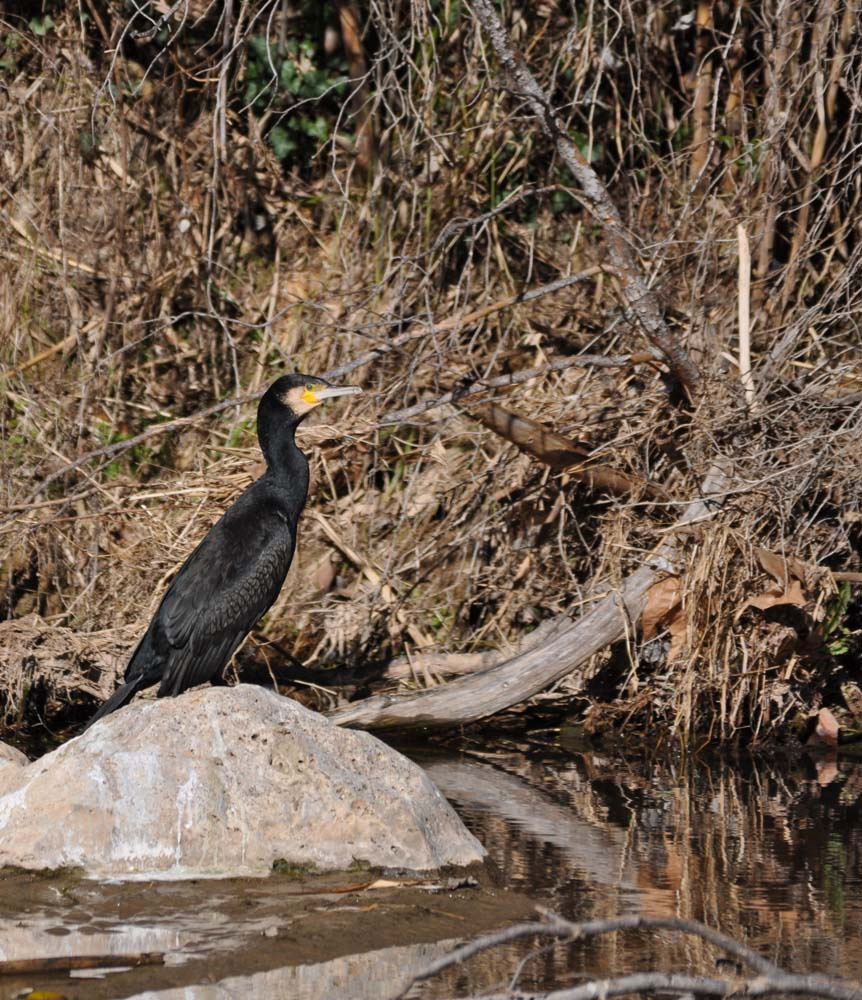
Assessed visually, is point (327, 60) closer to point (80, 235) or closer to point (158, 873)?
point (80, 235)

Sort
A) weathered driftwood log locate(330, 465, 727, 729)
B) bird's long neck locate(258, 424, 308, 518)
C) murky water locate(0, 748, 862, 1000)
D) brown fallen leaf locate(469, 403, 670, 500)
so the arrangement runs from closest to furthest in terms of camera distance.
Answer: murky water locate(0, 748, 862, 1000), bird's long neck locate(258, 424, 308, 518), weathered driftwood log locate(330, 465, 727, 729), brown fallen leaf locate(469, 403, 670, 500)

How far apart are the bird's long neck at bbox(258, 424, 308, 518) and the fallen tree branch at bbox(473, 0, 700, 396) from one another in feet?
4.97

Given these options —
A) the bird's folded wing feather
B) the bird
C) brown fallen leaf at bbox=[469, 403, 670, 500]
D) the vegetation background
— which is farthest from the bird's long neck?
brown fallen leaf at bbox=[469, 403, 670, 500]

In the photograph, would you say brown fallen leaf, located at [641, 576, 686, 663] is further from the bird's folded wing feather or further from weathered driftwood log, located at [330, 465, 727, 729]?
the bird's folded wing feather

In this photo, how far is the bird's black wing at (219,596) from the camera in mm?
5230

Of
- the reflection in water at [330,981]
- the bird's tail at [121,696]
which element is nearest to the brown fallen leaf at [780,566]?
the bird's tail at [121,696]

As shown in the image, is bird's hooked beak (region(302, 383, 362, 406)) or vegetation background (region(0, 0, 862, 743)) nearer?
bird's hooked beak (region(302, 383, 362, 406))

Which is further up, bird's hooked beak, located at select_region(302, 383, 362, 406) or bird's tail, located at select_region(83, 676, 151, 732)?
bird's hooked beak, located at select_region(302, 383, 362, 406)

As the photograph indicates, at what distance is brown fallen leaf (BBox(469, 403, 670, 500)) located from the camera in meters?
6.32

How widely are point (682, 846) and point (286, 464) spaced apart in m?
2.18

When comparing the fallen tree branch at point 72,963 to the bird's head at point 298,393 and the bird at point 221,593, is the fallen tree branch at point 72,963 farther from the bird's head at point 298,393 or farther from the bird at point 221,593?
the bird's head at point 298,393

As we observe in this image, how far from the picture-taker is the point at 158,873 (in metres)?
4.01

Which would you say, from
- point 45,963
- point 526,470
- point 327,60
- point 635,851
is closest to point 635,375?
point 526,470

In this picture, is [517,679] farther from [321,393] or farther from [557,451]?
[321,393]
